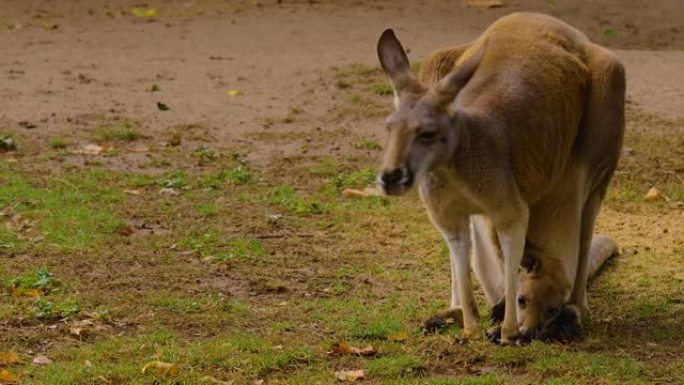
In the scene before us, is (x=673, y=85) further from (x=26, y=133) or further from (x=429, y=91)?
(x=429, y=91)

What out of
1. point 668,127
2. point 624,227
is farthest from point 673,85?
point 624,227

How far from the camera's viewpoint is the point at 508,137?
6.02 meters

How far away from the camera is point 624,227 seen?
8227 millimetres

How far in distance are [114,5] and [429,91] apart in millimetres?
10080

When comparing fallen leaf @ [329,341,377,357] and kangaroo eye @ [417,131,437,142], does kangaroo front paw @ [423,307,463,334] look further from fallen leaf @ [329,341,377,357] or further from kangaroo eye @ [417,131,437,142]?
kangaroo eye @ [417,131,437,142]

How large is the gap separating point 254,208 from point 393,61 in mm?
3011

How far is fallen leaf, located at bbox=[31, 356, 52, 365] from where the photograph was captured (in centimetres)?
586

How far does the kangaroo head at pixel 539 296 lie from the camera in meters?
6.21

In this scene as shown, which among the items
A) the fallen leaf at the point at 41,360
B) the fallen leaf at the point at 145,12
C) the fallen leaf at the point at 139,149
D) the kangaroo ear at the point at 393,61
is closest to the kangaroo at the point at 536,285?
the kangaroo ear at the point at 393,61

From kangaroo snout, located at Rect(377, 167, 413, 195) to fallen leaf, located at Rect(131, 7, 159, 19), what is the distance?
9720 mm

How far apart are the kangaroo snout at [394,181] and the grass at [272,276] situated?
815 mm

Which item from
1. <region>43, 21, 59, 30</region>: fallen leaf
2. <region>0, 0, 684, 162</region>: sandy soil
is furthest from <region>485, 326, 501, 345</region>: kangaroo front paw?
<region>43, 21, 59, 30</region>: fallen leaf

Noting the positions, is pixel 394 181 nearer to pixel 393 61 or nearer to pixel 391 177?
pixel 391 177

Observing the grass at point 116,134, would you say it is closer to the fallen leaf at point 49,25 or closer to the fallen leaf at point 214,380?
the fallen leaf at point 49,25
